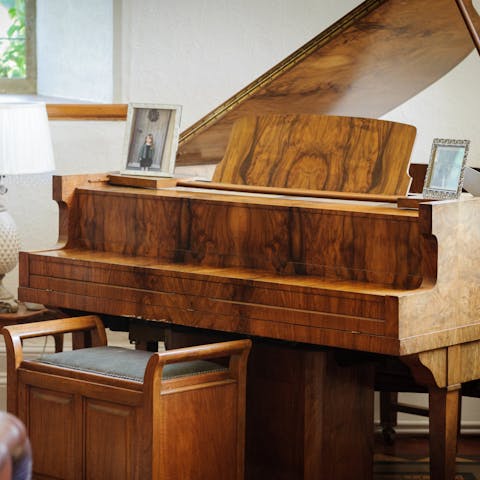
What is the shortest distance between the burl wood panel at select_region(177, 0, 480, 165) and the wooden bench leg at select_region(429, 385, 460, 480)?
1.09 meters

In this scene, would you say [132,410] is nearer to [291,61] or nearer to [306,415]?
[306,415]

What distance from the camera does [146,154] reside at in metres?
3.97

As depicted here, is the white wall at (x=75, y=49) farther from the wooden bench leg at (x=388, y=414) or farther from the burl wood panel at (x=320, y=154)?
the wooden bench leg at (x=388, y=414)

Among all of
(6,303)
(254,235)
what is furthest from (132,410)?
(6,303)

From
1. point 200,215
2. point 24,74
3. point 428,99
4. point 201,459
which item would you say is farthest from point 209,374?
point 24,74

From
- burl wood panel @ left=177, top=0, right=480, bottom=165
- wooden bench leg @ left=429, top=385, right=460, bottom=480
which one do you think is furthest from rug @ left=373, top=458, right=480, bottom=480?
burl wood panel @ left=177, top=0, right=480, bottom=165

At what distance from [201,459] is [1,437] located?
1.63 m

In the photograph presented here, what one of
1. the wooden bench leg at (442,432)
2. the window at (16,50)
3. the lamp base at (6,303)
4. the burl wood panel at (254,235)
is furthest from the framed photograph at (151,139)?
the window at (16,50)

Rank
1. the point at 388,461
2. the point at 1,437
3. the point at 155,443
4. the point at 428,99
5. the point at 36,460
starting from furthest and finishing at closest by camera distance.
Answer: the point at 428,99, the point at 388,461, the point at 36,460, the point at 155,443, the point at 1,437

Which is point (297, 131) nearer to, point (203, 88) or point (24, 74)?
point (203, 88)

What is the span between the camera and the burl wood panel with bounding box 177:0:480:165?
3715 millimetres

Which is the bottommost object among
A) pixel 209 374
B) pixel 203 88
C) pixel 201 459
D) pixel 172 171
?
pixel 201 459

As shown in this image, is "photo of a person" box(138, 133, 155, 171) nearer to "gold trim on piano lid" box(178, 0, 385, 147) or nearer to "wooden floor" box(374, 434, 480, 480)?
"gold trim on piano lid" box(178, 0, 385, 147)

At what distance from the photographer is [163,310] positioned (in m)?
3.52
